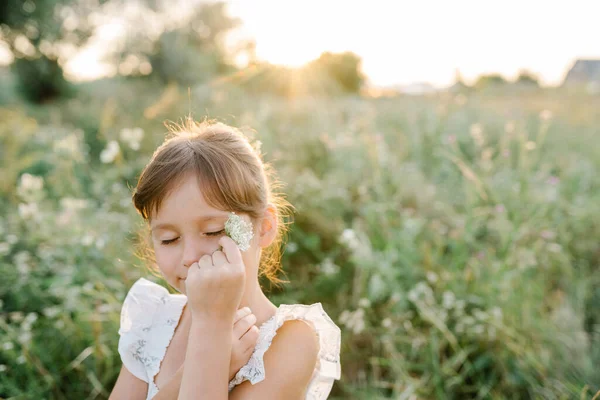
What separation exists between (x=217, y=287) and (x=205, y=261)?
3.7 inches

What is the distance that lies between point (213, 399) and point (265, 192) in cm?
63

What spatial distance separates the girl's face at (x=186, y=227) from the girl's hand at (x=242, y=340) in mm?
174

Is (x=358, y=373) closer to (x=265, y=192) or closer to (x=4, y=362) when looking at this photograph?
(x=265, y=192)

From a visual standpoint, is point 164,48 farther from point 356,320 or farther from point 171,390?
point 171,390

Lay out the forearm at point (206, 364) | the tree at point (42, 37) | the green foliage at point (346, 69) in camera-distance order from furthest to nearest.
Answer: the green foliage at point (346, 69), the tree at point (42, 37), the forearm at point (206, 364)

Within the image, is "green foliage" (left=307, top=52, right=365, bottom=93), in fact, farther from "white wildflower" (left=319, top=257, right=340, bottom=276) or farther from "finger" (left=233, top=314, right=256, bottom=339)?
"finger" (left=233, top=314, right=256, bottom=339)

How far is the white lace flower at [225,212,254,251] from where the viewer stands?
128cm

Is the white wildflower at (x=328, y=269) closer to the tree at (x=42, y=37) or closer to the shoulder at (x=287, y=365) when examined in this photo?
the shoulder at (x=287, y=365)

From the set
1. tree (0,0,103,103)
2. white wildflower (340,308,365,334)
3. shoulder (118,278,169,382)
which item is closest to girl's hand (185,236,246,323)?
shoulder (118,278,169,382)

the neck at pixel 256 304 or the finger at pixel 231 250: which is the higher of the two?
the finger at pixel 231 250

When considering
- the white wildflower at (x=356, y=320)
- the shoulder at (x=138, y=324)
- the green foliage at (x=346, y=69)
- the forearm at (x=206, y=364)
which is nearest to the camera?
the forearm at (x=206, y=364)

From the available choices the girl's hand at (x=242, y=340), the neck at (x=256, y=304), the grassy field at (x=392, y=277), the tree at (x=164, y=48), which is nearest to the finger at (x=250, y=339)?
the girl's hand at (x=242, y=340)

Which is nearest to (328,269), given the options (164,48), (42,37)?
(42,37)

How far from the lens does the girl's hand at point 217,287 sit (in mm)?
1195
